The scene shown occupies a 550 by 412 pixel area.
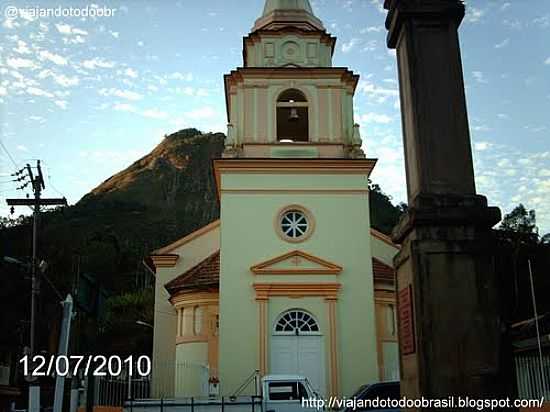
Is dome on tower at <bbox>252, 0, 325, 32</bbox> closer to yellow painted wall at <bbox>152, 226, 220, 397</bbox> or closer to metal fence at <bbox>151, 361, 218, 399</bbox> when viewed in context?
yellow painted wall at <bbox>152, 226, 220, 397</bbox>

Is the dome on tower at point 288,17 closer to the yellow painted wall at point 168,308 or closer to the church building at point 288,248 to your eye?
the church building at point 288,248

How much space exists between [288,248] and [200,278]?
4003 millimetres

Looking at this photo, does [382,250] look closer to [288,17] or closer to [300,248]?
[300,248]

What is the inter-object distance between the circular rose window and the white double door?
3.23 m

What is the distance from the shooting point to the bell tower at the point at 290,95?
2181 cm

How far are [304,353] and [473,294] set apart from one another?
12.9 meters

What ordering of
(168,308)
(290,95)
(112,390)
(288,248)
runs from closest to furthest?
(112,390) → (288,248) → (290,95) → (168,308)

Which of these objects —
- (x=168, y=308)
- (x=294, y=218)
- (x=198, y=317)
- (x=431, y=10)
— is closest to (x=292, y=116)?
(x=294, y=218)

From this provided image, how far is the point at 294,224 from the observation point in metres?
21.1

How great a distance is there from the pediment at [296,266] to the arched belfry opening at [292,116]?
4535mm

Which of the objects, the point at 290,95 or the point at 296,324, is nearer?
the point at 296,324

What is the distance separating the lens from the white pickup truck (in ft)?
50.0

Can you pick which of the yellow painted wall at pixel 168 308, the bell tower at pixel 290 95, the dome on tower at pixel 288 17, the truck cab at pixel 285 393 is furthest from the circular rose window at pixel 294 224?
the dome on tower at pixel 288 17

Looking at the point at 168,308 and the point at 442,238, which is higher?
the point at 168,308
